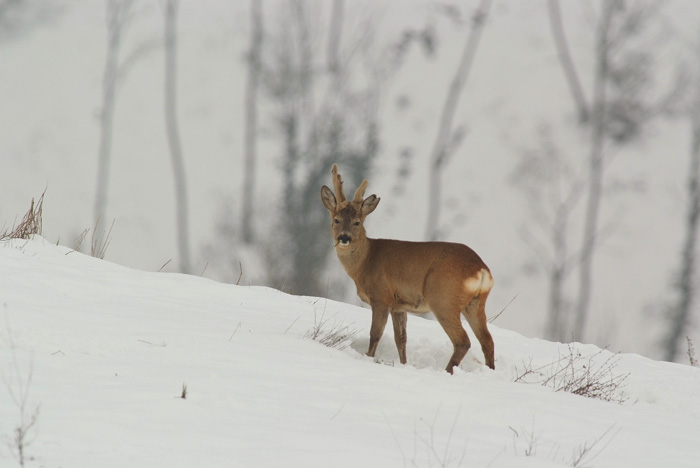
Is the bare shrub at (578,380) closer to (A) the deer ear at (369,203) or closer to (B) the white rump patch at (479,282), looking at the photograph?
(B) the white rump patch at (479,282)

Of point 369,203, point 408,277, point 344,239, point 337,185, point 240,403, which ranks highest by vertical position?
point 337,185

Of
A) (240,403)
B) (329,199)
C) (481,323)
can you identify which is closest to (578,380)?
(481,323)

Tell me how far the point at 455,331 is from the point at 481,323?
0.41 metres

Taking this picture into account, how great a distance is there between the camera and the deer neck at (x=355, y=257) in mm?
7641

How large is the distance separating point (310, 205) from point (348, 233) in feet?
27.9

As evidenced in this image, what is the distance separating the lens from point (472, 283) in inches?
275

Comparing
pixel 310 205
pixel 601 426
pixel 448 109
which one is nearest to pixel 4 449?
pixel 601 426

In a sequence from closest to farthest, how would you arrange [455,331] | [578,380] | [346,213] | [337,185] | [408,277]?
1. [578,380]
2. [455,331]
3. [408,277]
4. [346,213]
5. [337,185]

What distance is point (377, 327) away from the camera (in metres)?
7.38

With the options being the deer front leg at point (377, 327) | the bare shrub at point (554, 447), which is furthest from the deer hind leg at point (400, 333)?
the bare shrub at point (554, 447)

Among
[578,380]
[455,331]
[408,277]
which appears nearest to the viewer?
[578,380]

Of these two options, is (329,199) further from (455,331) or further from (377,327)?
(455,331)

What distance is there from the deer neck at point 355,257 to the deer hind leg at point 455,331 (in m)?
0.99

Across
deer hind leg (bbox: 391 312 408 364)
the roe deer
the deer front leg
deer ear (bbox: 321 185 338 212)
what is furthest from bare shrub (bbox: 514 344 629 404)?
deer ear (bbox: 321 185 338 212)
